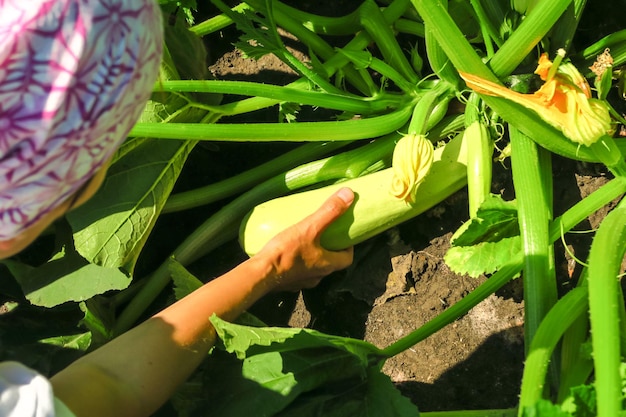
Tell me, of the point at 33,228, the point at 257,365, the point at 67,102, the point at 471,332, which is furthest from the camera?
the point at 471,332

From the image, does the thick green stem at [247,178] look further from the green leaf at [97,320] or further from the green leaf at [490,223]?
the green leaf at [490,223]

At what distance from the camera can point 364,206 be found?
2.10 metres

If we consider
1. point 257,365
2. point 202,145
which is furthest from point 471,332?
point 202,145

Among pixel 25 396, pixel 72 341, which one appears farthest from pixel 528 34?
pixel 72 341

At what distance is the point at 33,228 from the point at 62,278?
120 cm

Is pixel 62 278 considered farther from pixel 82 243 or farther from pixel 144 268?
pixel 144 268

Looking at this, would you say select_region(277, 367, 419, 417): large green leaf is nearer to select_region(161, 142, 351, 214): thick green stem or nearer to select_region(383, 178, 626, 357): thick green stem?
select_region(383, 178, 626, 357): thick green stem

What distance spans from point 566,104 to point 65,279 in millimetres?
1488

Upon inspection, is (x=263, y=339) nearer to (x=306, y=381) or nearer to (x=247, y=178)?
(x=306, y=381)

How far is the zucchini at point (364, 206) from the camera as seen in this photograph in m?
2.08

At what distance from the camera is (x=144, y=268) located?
243 centimetres

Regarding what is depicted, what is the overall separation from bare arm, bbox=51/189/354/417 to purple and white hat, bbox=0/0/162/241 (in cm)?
79

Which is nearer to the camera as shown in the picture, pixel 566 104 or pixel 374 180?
pixel 566 104

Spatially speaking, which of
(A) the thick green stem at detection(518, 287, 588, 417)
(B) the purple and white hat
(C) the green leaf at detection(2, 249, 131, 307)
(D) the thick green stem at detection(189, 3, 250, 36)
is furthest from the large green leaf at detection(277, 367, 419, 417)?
(D) the thick green stem at detection(189, 3, 250, 36)
